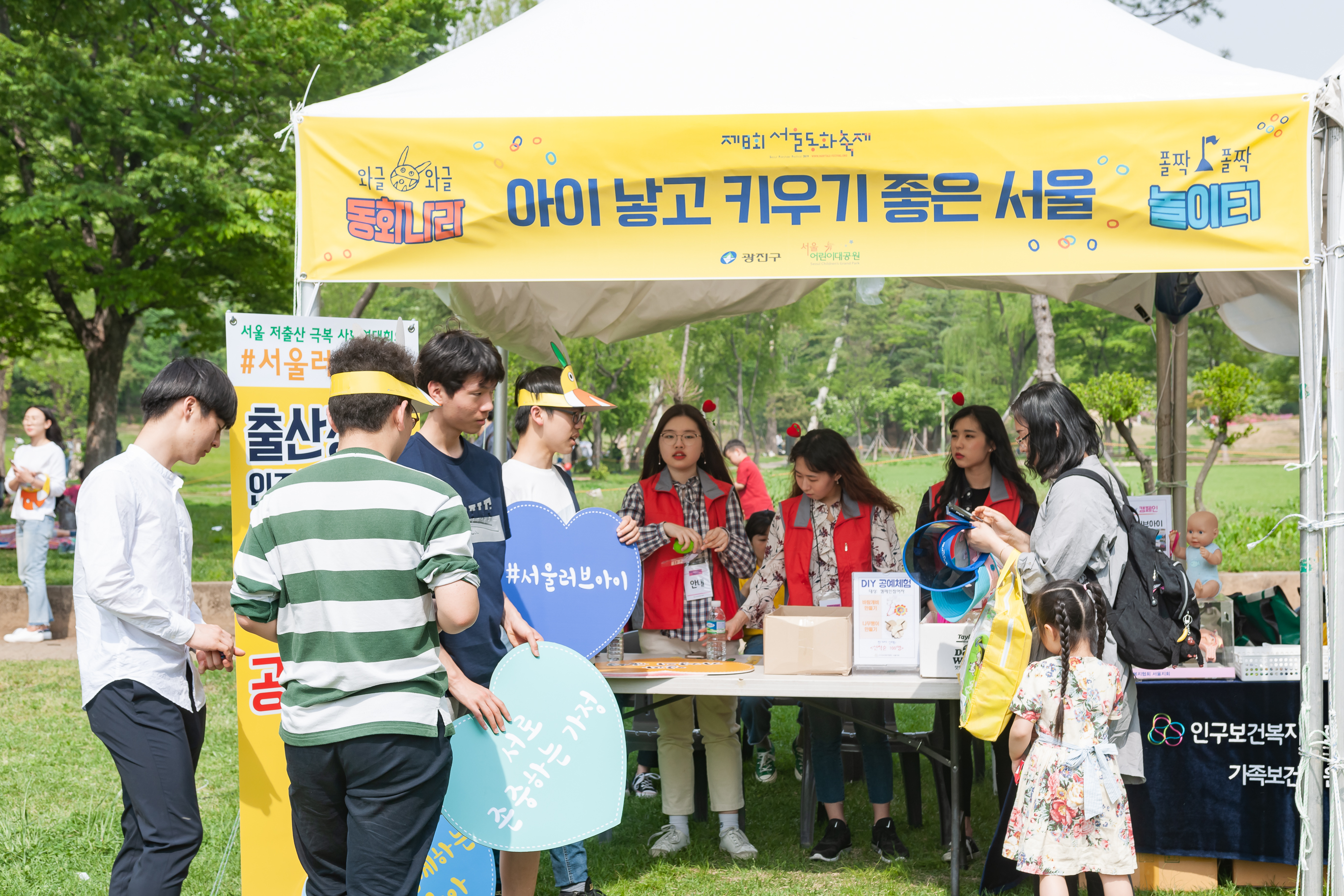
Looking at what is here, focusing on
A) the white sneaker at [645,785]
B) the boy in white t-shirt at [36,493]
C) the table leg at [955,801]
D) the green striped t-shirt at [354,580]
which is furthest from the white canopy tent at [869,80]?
the boy in white t-shirt at [36,493]

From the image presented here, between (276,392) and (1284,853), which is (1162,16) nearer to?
(1284,853)

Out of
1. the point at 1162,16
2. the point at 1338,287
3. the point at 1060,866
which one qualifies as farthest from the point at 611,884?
the point at 1162,16

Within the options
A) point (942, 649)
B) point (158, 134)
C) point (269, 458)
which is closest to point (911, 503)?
point (158, 134)

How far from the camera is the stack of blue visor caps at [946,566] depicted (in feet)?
10.8

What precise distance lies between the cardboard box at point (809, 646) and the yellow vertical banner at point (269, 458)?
4.83ft

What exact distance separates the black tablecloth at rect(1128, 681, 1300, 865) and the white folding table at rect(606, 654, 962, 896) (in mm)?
611

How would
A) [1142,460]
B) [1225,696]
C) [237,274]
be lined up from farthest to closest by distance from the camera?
[237,274]
[1142,460]
[1225,696]

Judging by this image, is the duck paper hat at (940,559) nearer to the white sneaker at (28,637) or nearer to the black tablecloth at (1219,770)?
the black tablecloth at (1219,770)

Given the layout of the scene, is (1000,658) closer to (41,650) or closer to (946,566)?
(946,566)

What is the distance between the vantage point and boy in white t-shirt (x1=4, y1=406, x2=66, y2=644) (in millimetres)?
7477

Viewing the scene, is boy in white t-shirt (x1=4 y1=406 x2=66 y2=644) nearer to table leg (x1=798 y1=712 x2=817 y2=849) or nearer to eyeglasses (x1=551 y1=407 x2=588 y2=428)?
eyeglasses (x1=551 y1=407 x2=588 y2=428)

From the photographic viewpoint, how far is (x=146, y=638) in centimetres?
249

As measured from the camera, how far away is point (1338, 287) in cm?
292

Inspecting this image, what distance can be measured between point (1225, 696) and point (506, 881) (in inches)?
91.1
